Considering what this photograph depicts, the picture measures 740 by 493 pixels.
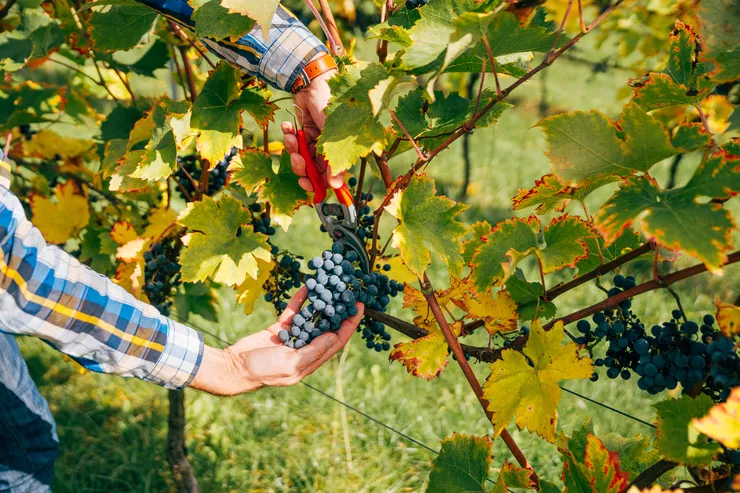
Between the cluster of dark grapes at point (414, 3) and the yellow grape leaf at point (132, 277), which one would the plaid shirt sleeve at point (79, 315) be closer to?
the yellow grape leaf at point (132, 277)

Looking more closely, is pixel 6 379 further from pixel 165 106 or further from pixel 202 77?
pixel 202 77

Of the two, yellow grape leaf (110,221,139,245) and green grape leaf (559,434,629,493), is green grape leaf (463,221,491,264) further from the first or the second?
yellow grape leaf (110,221,139,245)

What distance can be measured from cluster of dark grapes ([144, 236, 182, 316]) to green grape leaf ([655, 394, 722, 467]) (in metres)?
1.30

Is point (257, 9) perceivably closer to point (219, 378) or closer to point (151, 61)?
point (219, 378)

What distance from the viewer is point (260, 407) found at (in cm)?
286

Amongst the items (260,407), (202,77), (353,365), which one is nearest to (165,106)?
(202,77)

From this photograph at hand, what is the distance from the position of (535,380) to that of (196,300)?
1.34m

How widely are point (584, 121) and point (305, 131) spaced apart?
64 centimetres

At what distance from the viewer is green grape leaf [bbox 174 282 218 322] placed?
2.13 meters

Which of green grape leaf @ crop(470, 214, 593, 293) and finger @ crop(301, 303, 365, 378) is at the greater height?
green grape leaf @ crop(470, 214, 593, 293)

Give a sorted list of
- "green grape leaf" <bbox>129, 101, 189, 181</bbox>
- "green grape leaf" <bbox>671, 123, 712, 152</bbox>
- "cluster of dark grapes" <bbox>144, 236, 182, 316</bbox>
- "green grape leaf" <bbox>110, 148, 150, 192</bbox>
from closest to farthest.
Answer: "green grape leaf" <bbox>671, 123, 712, 152</bbox> → "green grape leaf" <bbox>129, 101, 189, 181</bbox> → "green grape leaf" <bbox>110, 148, 150, 192</bbox> → "cluster of dark grapes" <bbox>144, 236, 182, 316</bbox>

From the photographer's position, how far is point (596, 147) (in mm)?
1008

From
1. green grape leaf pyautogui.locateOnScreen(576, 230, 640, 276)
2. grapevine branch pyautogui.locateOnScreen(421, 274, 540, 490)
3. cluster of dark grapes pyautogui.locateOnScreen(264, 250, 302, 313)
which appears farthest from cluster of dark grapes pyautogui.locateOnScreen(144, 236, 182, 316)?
green grape leaf pyautogui.locateOnScreen(576, 230, 640, 276)

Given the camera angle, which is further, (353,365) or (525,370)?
(353,365)
